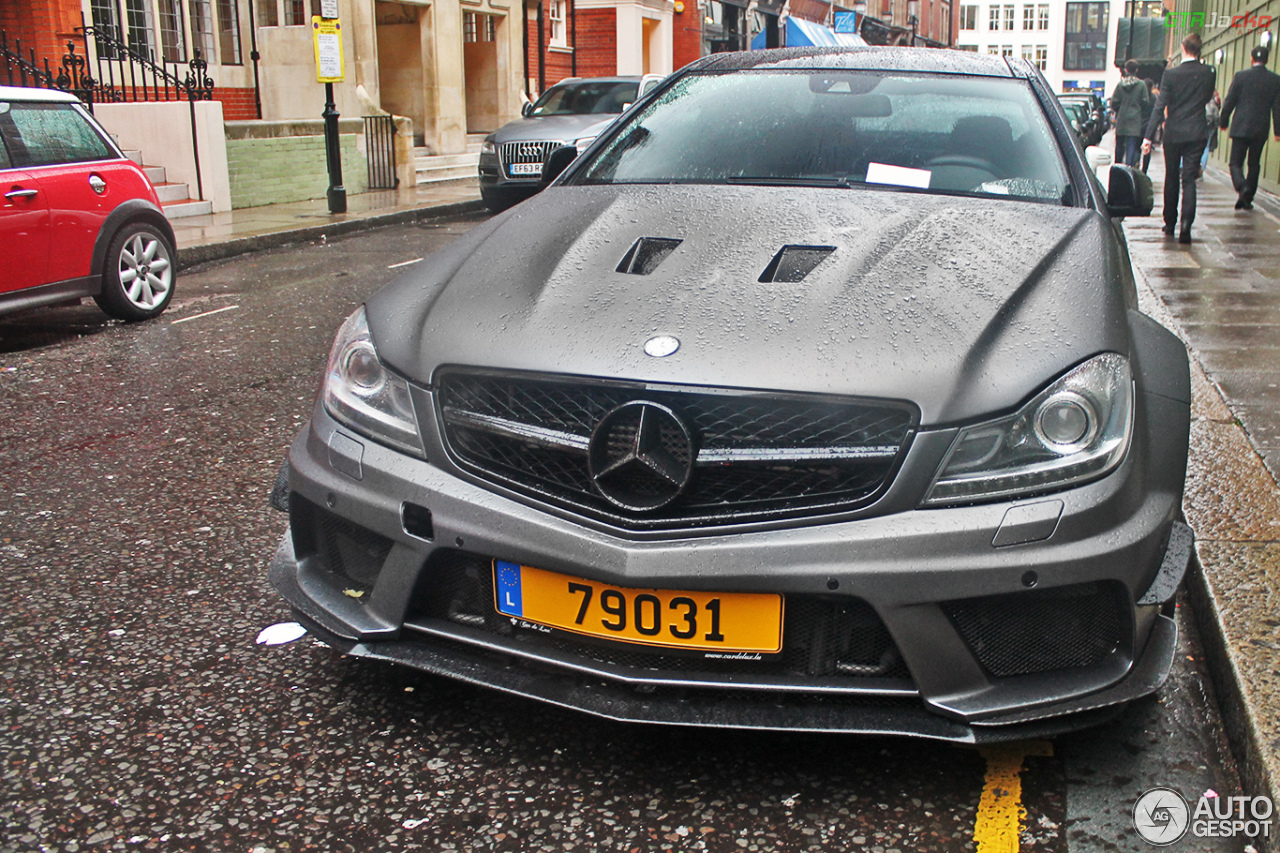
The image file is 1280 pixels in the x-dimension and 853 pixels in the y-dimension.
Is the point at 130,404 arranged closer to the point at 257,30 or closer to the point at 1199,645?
the point at 1199,645

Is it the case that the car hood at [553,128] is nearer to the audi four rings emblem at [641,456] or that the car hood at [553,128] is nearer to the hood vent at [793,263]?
the hood vent at [793,263]

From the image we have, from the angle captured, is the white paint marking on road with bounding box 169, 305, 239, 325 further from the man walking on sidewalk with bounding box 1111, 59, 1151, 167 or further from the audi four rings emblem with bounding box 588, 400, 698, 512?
the man walking on sidewalk with bounding box 1111, 59, 1151, 167

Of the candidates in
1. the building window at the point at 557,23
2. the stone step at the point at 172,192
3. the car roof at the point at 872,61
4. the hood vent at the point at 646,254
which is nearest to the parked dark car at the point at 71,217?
the car roof at the point at 872,61

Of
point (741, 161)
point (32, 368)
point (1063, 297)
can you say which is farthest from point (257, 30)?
point (1063, 297)

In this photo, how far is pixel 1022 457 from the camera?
2.39 m

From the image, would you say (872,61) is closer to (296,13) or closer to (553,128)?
(553,128)

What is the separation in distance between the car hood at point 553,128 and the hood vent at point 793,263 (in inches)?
503

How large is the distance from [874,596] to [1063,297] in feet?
2.79

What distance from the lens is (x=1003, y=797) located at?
255 centimetres

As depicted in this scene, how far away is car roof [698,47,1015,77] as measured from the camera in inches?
167

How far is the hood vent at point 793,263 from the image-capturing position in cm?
281

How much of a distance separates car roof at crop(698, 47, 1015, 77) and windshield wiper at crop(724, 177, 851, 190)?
791 mm

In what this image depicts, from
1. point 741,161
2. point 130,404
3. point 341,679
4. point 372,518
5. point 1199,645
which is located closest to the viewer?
point 372,518

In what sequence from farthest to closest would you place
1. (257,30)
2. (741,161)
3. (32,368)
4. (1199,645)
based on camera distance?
(257,30) → (32,368) → (741,161) → (1199,645)
